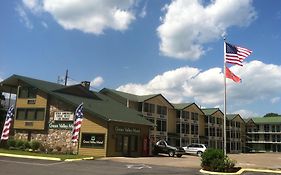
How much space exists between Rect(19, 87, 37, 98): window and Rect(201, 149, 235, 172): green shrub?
2335cm

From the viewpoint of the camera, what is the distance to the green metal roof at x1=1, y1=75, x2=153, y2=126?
3762cm

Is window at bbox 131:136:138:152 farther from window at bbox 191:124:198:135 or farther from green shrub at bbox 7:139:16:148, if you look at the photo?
window at bbox 191:124:198:135

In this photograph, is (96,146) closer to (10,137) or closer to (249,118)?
(10,137)

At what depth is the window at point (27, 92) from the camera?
41609 mm

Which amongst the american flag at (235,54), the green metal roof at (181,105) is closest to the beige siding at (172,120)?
the green metal roof at (181,105)

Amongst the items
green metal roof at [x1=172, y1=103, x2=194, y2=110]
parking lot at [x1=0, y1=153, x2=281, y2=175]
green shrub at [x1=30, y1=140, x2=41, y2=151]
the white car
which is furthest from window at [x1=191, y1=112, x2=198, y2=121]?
parking lot at [x1=0, y1=153, x2=281, y2=175]

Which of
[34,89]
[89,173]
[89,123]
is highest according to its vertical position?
[34,89]

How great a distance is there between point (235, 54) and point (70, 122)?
19283mm

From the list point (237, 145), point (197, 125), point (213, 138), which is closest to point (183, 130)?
point (197, 125)

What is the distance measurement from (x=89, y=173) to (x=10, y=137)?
2488 centimetres

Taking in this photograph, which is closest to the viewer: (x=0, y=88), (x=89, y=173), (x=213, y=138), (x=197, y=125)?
(x=89, y=173)

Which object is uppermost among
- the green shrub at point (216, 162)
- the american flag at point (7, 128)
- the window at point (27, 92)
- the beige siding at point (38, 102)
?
the window at point (27, 92)

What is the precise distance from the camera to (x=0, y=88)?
46375mm

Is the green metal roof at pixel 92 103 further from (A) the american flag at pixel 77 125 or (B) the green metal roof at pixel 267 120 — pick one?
(B) the green metal roof at pixel 267 120
